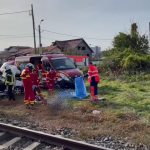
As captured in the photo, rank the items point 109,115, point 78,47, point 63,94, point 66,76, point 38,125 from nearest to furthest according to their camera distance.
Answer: point 38,125 → point 109,115 → point 63,94 → point 66,76 → point 78,47

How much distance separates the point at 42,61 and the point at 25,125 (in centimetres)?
728

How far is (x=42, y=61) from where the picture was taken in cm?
1308

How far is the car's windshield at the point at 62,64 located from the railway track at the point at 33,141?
7.21 m

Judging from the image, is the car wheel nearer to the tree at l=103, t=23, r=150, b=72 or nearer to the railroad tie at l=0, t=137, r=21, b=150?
the railroad tie at l=0, t=137, r=21, b=150

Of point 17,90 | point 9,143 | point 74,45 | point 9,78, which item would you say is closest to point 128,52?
point 17,90

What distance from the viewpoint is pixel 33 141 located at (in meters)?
5.07

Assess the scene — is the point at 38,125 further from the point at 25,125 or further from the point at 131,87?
the point at 131,87

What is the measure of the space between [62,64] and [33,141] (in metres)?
8.12

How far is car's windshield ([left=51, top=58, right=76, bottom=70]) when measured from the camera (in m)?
12.7

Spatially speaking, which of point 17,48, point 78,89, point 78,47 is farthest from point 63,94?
point 17,48

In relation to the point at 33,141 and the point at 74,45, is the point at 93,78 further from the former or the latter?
the point at 74,45

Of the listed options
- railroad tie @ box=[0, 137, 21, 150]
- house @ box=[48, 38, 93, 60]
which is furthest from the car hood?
house @ box=[48, 38, 93, 60]

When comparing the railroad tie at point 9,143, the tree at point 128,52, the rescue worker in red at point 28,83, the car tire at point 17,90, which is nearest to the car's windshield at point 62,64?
the car tire at point 17,90

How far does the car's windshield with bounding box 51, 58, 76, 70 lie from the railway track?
721 centimetres
